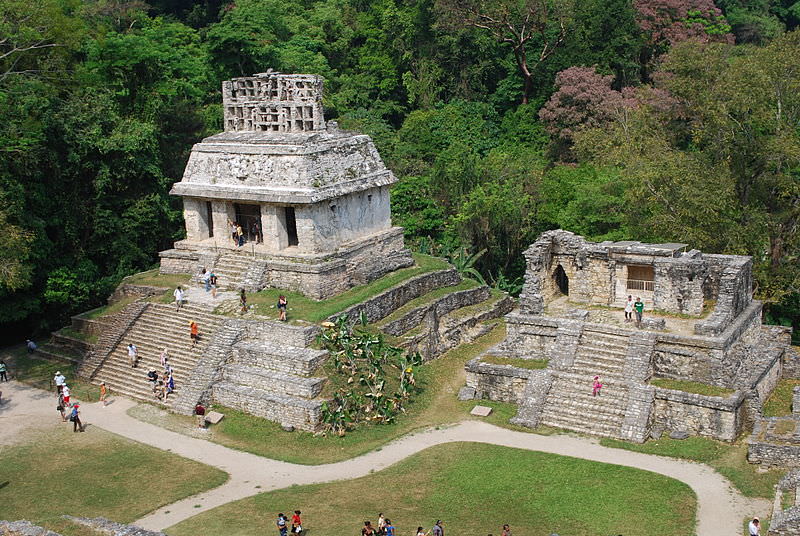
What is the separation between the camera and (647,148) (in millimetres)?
32281

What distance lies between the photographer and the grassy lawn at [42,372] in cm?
2542

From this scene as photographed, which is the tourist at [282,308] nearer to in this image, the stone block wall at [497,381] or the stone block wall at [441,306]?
the stone block wall at [441,306]

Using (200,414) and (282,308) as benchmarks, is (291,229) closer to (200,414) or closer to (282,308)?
(282,308)

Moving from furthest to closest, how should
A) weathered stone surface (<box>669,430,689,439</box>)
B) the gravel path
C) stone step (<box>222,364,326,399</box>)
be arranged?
stone step (<box>222,364,326,399</box>), weathered stone surface (<box>669,430,689,439</box>), the gravel path

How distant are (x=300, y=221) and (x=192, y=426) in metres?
7.16

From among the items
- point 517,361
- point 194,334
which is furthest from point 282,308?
point 517,361

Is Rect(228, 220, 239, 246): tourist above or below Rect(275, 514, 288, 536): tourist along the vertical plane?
above

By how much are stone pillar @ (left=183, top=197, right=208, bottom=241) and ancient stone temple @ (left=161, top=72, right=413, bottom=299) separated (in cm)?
3

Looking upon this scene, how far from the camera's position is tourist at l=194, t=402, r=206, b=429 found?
22.9m

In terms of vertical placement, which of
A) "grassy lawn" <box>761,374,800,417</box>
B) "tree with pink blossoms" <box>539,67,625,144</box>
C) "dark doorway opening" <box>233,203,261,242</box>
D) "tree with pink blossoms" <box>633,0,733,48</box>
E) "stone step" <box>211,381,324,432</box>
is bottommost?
"grassy lawn" <box>761,374,800,417</box>

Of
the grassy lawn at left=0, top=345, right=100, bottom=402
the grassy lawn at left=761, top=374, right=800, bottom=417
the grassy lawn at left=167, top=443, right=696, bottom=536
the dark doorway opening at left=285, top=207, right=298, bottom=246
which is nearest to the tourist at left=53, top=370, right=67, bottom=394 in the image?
the grassy lawn at left=0, top=345, right=100, bottom=402

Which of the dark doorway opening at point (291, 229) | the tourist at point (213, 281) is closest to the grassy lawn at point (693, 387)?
the dark doorway opening at point (291, 229)

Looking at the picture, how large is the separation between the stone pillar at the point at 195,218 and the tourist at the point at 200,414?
7.92m

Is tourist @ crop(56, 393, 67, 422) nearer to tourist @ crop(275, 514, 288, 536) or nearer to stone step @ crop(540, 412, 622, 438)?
tourist @ crop(275, 514, 288, 536)
